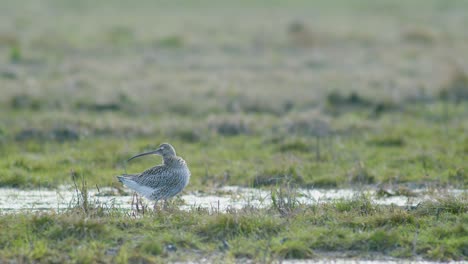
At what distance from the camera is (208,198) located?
11.8 metres

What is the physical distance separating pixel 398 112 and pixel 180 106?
15.4 ft

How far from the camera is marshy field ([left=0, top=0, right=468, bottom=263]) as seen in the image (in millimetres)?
8812

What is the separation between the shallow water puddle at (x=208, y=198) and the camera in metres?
10.9

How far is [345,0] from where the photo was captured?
5831cm

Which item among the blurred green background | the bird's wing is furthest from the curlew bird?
the blurred green background

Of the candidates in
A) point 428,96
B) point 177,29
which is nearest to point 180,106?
point 428,96

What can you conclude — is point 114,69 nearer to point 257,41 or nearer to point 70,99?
point 70,99

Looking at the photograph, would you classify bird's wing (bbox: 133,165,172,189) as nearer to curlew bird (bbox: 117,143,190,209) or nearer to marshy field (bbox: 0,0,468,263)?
curlew bird (bbox: 117,143,190,209)

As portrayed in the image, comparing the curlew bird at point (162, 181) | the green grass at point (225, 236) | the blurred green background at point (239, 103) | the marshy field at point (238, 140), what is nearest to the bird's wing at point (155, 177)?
the curlew bird at point (162, 181)

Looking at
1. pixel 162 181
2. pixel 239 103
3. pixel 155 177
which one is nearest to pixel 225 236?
pixel 162 181

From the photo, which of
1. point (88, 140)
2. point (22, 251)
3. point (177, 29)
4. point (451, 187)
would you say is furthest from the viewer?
point (177, 29)

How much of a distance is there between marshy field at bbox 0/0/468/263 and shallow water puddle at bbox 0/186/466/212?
0.16 feet

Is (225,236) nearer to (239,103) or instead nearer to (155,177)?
(155,177)

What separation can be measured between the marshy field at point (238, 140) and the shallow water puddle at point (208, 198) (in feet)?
0.16
